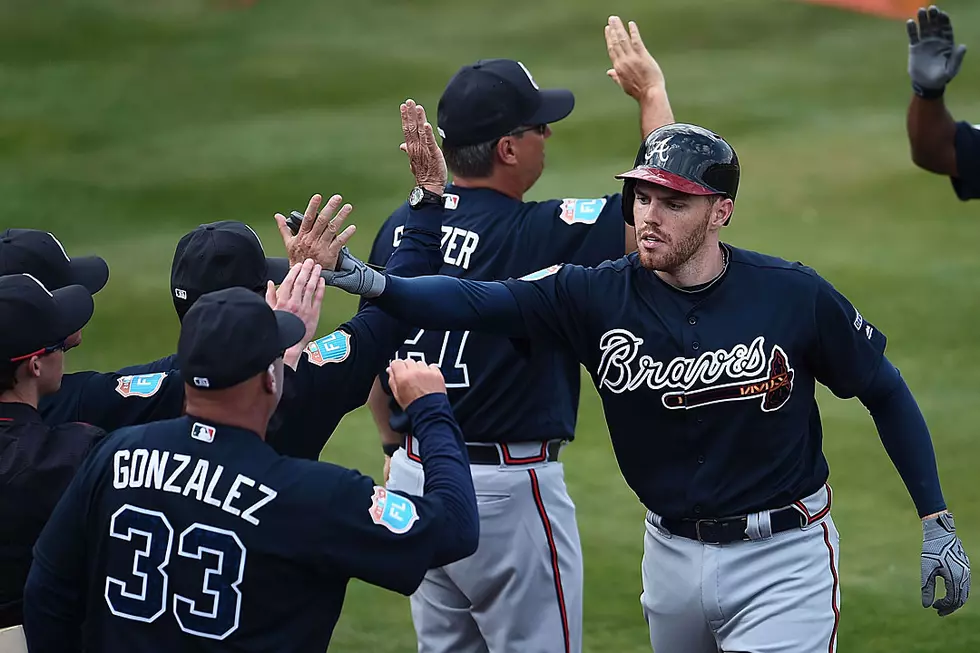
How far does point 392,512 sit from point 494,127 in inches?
84.9

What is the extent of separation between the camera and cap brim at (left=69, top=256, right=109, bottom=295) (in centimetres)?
453

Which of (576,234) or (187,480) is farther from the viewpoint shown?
(576,234)

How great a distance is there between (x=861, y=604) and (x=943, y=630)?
42 centimetres

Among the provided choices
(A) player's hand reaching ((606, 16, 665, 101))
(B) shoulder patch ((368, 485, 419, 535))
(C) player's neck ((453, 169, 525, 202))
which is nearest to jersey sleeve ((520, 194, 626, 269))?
(C) player's neck ((453, 169, 525, 202))

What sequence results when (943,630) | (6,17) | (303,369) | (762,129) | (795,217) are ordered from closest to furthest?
(303,369), (943,630), (795,217), (762,129), (6,17)

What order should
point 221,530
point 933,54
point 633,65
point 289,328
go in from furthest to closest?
point 933,54 < point 633,65 < point 289,328 < point 221,530

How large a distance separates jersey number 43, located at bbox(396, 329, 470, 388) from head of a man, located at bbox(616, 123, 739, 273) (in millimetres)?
1000

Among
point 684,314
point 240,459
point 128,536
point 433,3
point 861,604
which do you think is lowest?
point 861,604

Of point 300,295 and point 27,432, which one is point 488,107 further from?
point 27,432

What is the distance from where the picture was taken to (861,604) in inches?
252

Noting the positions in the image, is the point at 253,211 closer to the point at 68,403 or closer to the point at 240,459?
the point at 68,403

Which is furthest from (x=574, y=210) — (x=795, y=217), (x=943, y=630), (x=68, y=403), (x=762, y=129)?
(x=762, y=129)

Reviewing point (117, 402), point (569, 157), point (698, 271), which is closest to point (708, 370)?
point (698, 271)

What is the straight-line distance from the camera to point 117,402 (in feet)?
13.3
